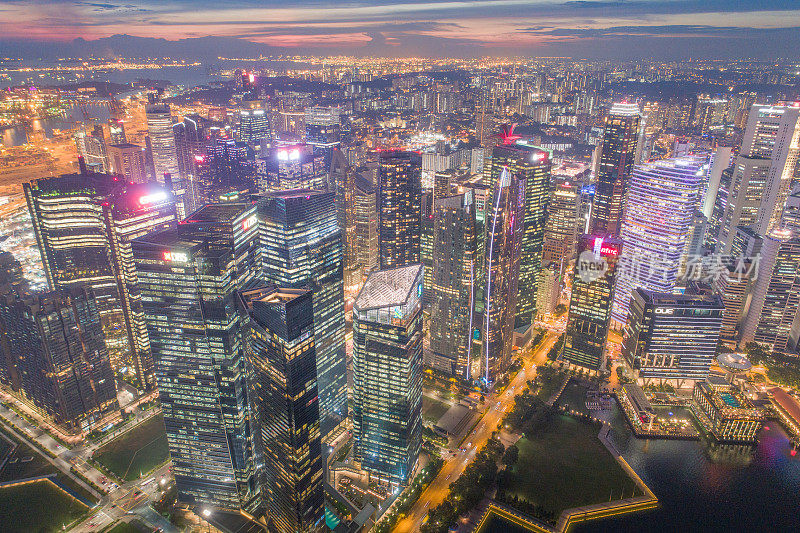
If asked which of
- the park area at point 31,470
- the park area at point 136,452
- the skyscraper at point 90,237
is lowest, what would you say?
the park area at point 31,470

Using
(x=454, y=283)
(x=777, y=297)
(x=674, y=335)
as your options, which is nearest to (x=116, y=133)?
(x=454, y=283)

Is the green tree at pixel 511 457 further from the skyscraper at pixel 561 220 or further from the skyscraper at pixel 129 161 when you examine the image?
the skyscraper at pixel 129 161

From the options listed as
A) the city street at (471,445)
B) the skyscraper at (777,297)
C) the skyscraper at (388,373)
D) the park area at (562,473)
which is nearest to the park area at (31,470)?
the skyscraper at (388,373)

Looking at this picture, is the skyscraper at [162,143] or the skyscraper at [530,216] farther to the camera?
the skyscraper at [162,143]

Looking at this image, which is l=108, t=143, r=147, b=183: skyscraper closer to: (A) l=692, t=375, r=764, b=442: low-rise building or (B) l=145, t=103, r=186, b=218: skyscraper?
(B) l=145, t=103, r=186, b=218: skyscraper

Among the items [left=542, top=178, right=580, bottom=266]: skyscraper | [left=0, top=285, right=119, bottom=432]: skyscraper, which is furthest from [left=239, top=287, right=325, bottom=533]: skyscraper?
[left=542, top=178, right=580, bottom=266]: skyscraper
